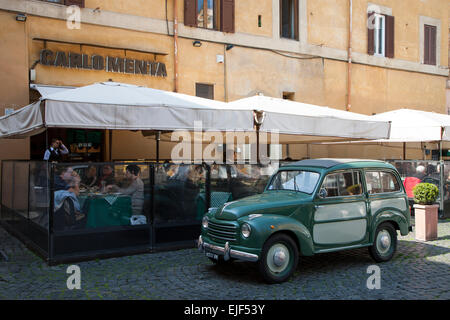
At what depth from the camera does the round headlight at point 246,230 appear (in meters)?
5.74

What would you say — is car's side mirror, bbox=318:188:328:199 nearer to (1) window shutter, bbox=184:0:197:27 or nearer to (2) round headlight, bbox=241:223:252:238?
(2) round headlight, bbox=241:223:252:238

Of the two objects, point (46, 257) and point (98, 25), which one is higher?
point (98, 25)

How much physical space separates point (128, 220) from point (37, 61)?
20.4ft

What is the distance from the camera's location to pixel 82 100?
673 centimetres

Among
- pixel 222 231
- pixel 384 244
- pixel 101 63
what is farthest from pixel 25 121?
pixel 384 244

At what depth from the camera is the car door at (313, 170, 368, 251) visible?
6391 millimetres

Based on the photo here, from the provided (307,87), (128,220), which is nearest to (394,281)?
(128,220)

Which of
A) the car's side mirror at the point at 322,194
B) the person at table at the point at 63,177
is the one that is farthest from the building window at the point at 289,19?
the person at table at the point at 63,177

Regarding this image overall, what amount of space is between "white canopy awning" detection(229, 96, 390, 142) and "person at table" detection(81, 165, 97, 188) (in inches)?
114

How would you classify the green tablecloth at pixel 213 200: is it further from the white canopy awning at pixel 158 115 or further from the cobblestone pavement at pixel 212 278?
the white canopy awning at pixel 158 115

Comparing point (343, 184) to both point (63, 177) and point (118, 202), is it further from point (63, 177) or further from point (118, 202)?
point (63, 177)

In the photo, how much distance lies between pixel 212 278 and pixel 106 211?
88.3 inches

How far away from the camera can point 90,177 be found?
713 cm
